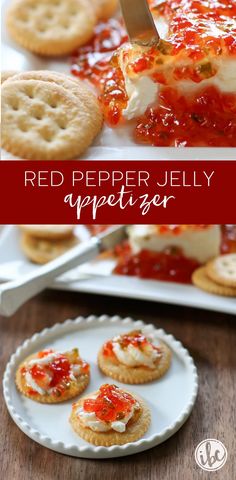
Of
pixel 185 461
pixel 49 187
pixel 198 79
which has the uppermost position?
pixel 198 79

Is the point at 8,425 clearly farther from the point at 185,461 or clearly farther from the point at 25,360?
the point at 185,461

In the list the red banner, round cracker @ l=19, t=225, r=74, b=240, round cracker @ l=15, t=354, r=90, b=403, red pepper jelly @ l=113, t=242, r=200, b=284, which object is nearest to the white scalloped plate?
round cracker @ l=15, t=354, r=90, b=403

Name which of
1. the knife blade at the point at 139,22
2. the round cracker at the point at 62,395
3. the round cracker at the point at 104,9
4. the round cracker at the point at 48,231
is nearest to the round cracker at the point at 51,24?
the round cracker at the point at 104,9

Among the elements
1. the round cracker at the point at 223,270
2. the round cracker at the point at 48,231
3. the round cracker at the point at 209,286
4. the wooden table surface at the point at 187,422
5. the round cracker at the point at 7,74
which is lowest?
the wooden table surface at the point at 187,422

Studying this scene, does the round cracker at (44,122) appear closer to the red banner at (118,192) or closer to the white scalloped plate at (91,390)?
the red banner at (118,192)

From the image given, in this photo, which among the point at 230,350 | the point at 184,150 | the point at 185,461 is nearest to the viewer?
the point at 184,150

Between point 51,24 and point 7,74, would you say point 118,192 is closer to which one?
point 7,74

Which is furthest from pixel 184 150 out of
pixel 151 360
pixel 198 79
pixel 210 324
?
pixel 210 324

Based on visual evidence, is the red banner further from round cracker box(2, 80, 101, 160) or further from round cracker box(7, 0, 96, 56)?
round cracker box(7, 0, 96, 56)

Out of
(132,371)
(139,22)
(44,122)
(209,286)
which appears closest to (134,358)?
(132,371)
